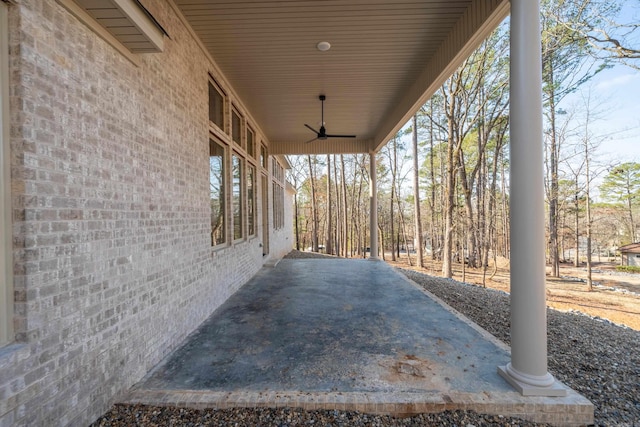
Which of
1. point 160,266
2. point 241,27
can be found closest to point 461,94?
point 241,27

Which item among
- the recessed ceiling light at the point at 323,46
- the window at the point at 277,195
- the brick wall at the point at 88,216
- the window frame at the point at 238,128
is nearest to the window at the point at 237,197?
the window frame at the point at 238,128

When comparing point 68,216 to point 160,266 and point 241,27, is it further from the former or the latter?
point 241,27

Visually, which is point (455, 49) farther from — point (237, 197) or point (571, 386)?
point (237, 197)

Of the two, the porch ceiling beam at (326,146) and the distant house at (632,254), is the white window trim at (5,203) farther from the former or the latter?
the distant house at (632,254)

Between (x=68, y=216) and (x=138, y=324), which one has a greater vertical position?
(x=68, y=216)

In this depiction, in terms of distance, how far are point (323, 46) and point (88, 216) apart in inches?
137

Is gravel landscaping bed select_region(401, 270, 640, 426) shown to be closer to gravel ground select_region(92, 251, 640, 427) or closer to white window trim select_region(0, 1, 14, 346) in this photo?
gravel ground select_region(92, 251, 640, 427)

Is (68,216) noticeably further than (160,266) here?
No

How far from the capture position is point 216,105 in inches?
187

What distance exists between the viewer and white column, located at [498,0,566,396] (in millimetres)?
2195

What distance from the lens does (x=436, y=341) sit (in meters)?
3.06

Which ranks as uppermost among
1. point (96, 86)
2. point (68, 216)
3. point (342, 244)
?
point (96, 86)

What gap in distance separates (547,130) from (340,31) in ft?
47.1

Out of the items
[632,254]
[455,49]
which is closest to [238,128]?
[455,49]
